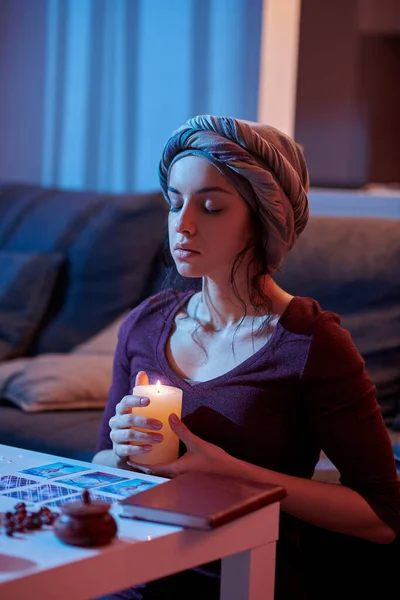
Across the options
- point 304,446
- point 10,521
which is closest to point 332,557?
point 304,446

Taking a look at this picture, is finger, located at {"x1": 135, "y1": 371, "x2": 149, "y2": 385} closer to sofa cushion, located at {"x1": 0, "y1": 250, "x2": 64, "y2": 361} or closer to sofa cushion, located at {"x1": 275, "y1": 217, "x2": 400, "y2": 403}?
sofa cushion, located at {"x1": 275, "y1": 217, "x2": 400, "y2": 403}

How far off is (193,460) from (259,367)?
0.69 feet

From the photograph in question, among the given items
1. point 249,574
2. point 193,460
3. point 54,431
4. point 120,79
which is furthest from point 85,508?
point 120,79

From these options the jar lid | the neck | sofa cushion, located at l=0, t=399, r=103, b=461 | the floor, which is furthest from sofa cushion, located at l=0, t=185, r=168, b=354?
the jar lid

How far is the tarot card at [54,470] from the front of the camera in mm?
1354

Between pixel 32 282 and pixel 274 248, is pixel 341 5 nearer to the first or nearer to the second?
pixel 32 282

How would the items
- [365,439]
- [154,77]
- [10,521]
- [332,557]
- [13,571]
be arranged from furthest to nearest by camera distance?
1. [154,77]
2. [332,557]
3. [365,439]
4. [10,521]
5. [13,571]

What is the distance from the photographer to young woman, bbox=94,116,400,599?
143cm

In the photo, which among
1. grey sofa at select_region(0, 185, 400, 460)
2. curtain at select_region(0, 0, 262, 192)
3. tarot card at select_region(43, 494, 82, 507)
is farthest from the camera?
curtain at select_region(0, 0, 262, 192)

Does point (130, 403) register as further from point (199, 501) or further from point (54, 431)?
point (54, 431)

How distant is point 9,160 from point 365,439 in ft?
11.6

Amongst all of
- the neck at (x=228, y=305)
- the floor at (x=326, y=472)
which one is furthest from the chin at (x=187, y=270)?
the floor at (x=326, y=472)

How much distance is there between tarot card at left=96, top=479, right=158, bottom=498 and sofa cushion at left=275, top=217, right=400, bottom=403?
41.5 inches

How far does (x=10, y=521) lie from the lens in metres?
1.11
